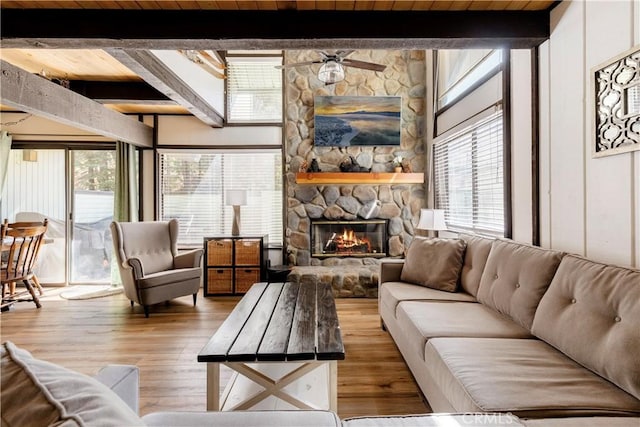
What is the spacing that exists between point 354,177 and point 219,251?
6.99 ft

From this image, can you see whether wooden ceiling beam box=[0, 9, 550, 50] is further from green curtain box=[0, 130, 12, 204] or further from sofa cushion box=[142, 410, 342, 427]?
green curtain box=[0, 130, 12, 204]

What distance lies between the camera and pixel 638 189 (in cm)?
168

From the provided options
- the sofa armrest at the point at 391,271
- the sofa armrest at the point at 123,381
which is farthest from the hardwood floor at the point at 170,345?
the sofa armrest at the point at 123,381

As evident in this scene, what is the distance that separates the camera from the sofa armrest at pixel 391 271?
3143mm

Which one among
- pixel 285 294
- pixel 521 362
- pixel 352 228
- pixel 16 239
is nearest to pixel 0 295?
pixel 16 239

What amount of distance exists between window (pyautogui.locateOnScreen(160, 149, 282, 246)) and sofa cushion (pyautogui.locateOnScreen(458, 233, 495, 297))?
3010mm

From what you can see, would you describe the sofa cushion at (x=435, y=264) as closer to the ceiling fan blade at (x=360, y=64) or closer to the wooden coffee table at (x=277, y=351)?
the wooden coffee table at (x=277, y=351)

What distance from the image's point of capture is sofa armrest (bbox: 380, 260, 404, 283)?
10.3ft

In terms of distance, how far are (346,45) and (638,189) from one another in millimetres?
1970

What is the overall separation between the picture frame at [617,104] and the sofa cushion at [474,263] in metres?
0.97

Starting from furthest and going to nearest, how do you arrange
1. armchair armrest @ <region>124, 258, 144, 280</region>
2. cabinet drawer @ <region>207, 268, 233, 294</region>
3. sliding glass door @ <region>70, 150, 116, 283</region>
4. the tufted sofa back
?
1. sliding glass door @ <region>70, 150, 116, 283</region>
2. cabinet drawer @ <region>207, 268, 233, 294</region>
3. the tufted sofa back
4. armchair armrest @ <region>124, 258, 144, 280</region>

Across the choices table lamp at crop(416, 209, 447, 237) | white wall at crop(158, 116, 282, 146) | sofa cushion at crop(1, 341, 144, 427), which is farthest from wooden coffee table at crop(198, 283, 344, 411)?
white wall at crop(158, 116, 282, 146)

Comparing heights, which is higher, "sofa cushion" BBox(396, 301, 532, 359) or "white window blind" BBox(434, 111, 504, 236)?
"white window blind" BBox(434, 111, 504, 236)

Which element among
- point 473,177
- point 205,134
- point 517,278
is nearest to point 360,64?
point 473,177
